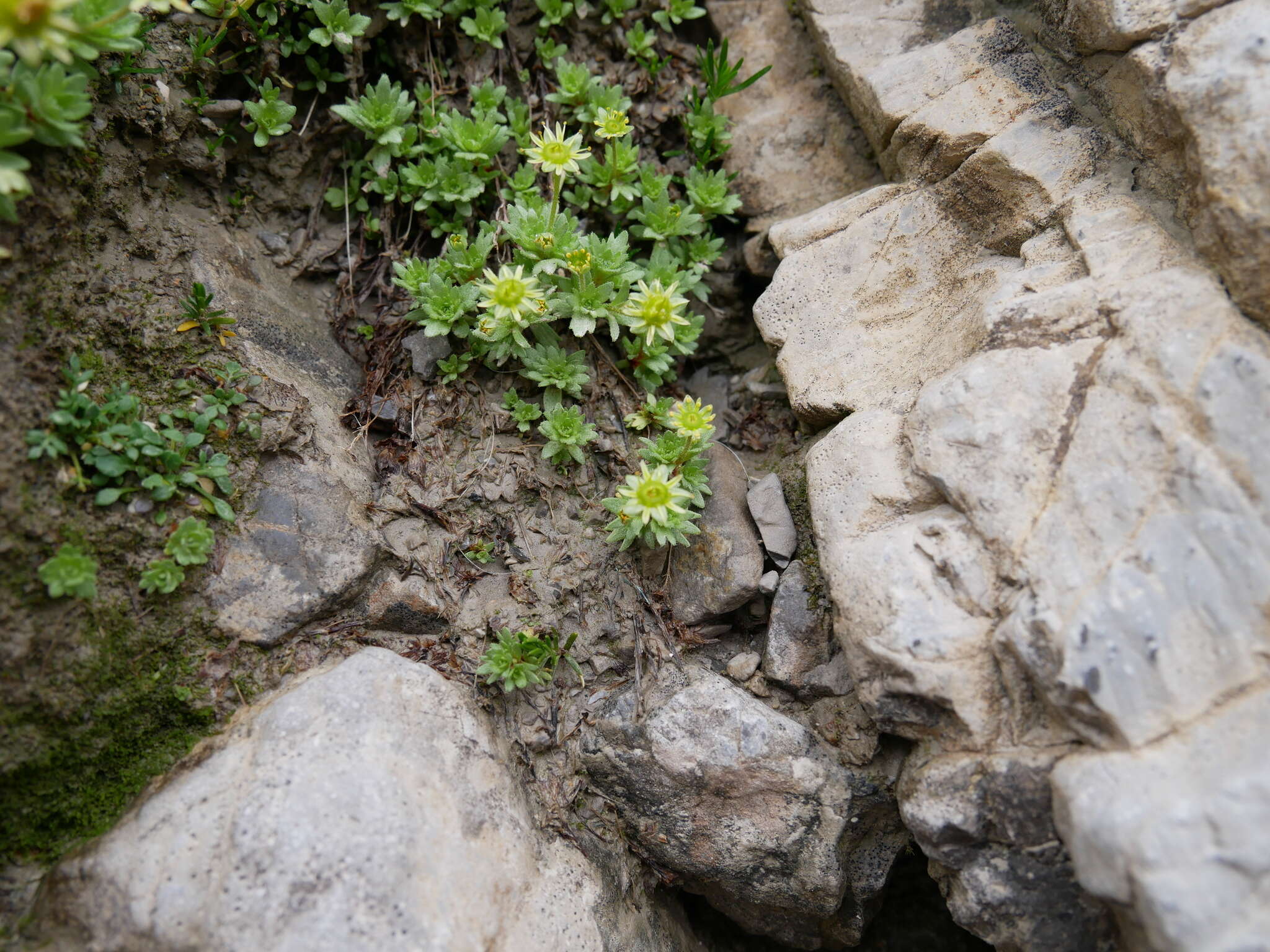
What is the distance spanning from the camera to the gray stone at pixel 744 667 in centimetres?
361

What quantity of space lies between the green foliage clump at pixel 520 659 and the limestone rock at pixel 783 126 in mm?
2465

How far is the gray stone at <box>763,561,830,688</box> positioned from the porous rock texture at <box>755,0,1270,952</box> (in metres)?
0.28

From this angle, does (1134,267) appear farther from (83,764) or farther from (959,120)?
(83,764)

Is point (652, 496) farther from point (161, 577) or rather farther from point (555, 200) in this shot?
point (161, 577)

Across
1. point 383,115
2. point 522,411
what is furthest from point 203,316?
point 522,411

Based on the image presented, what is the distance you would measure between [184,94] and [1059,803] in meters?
4.47

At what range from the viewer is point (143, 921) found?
9.07 ft

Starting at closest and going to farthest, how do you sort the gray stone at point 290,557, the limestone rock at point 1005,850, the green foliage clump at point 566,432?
the limestone rock at point 1005,850, the gray stone at point 290,557, the green foliage clump at point 566,432

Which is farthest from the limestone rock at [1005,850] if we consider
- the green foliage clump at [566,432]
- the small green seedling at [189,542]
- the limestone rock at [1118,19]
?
the small green seedling at [189,542]

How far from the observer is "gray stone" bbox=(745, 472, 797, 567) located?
369 centimetres

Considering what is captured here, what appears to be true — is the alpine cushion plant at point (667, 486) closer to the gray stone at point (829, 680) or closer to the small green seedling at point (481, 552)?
the small green seedling at point (481, 552)

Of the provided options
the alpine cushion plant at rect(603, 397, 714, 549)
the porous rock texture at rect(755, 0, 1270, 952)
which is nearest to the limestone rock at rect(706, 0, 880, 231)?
the porous rock texture at rect(755, 0, 1270, 952)

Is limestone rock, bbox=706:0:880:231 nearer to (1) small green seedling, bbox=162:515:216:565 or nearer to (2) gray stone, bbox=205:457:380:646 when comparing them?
(2) gray stone, bbox=205:457:380:646

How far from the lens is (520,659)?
3.49m
